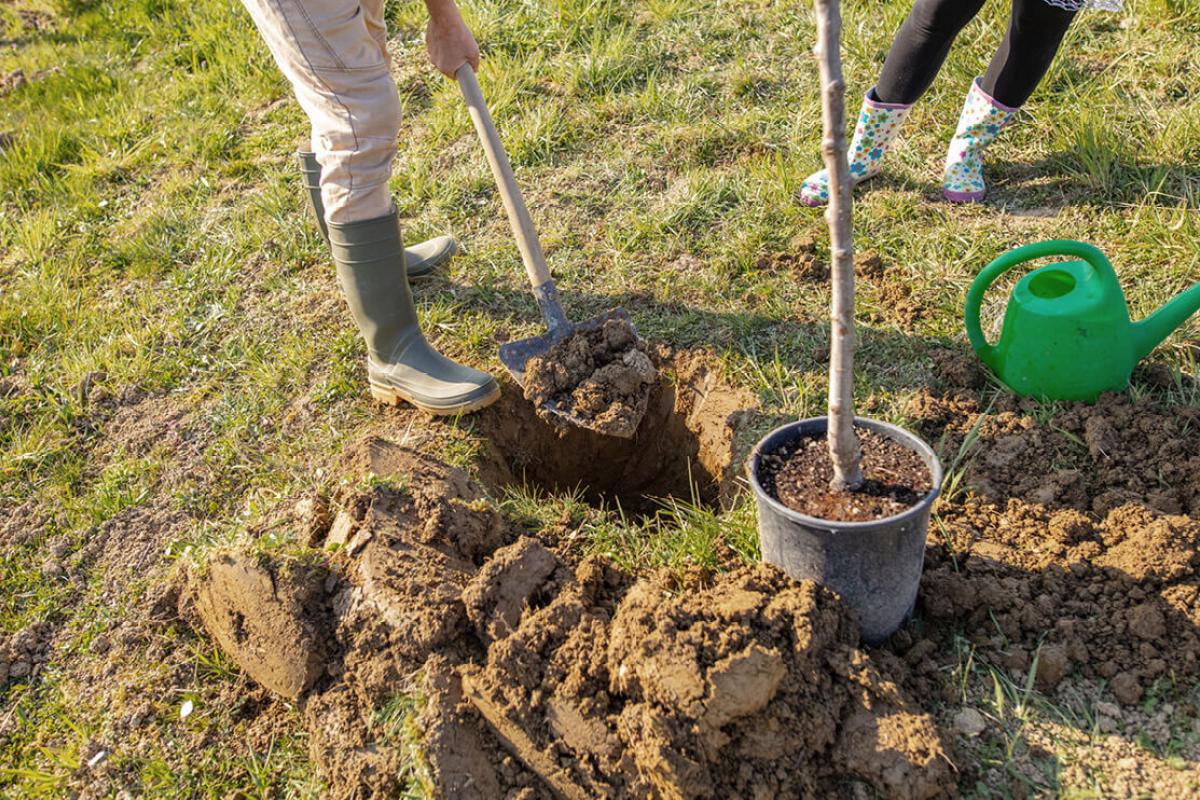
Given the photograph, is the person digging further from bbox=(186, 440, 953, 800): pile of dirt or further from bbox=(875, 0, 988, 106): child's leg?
bbox=(875, 0, 988, 106): child's leg

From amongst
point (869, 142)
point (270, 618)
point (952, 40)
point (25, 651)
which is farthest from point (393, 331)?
point (952, 40)

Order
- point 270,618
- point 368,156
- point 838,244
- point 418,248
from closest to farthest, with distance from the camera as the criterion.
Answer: point 838,244
point 270,618
point 368,156
point 418,248

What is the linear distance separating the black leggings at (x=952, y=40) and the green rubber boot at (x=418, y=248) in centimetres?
167

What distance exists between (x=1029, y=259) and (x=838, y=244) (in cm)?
114

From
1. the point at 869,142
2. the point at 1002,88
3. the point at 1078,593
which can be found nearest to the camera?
the point at 1078,593

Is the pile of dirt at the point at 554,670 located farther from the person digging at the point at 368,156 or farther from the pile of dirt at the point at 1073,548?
the person digging at the point at 368,156

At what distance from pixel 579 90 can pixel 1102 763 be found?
3409 millimetres

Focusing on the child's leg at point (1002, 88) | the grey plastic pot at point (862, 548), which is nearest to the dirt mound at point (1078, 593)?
the grey plastic pot at point (862, 548)

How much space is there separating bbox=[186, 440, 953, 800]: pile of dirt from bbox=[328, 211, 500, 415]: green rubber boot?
1.86 ft

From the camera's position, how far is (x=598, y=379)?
2.84 m

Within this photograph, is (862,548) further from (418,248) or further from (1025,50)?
(418,248)

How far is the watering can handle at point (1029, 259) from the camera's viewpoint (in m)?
2.48

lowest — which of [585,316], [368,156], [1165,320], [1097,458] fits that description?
[1097,458]

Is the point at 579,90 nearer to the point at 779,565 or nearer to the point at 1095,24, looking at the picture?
the point at 1095,24
